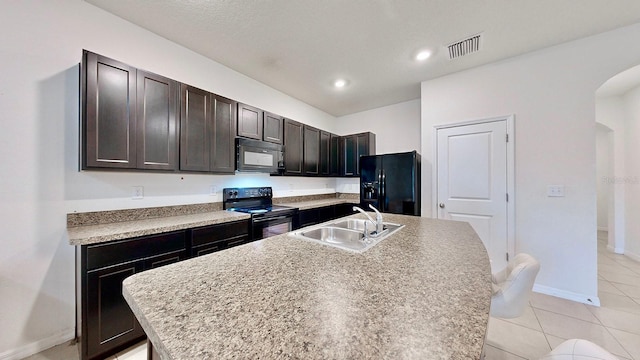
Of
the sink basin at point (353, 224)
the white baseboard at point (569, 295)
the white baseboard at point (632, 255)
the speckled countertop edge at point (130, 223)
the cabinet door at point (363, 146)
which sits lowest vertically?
the white baseboard at point (569, 295)

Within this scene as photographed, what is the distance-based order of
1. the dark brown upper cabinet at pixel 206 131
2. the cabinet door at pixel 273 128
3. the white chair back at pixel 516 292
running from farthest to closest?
the cabinet door at pixel 273 128
the dark brown upper cabinet at pixel 206 131
the white chair back at pixel 516 292

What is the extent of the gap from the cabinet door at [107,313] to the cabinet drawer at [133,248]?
0.05 metres

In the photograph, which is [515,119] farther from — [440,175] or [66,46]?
[66,46]

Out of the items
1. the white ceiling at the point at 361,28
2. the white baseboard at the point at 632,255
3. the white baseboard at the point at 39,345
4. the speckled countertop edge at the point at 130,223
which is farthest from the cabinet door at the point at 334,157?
the white baseboard at the point at 632,255

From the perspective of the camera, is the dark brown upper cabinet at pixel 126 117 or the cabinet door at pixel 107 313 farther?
the dark brown upper cabinet at pixel 126 117

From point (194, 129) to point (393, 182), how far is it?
269 cm

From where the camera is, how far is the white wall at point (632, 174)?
335cm

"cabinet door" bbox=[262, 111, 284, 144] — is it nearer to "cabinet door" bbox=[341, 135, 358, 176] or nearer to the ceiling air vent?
"cabinet door" bbox=[341, 135, 358, 176]

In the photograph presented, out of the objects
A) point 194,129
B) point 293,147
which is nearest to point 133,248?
point 194,129

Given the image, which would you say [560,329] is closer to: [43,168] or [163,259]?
[163,259]

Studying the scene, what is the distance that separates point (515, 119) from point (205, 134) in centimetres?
355

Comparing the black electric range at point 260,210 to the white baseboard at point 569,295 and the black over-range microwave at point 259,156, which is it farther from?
the white baseboard at point 569,295

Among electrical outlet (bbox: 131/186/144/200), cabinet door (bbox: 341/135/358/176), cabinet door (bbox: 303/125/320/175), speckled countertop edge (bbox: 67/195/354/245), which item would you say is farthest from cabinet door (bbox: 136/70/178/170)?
cabinet door (bbox: 341/135/358/176)

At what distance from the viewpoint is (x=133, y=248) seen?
5.40 feet
